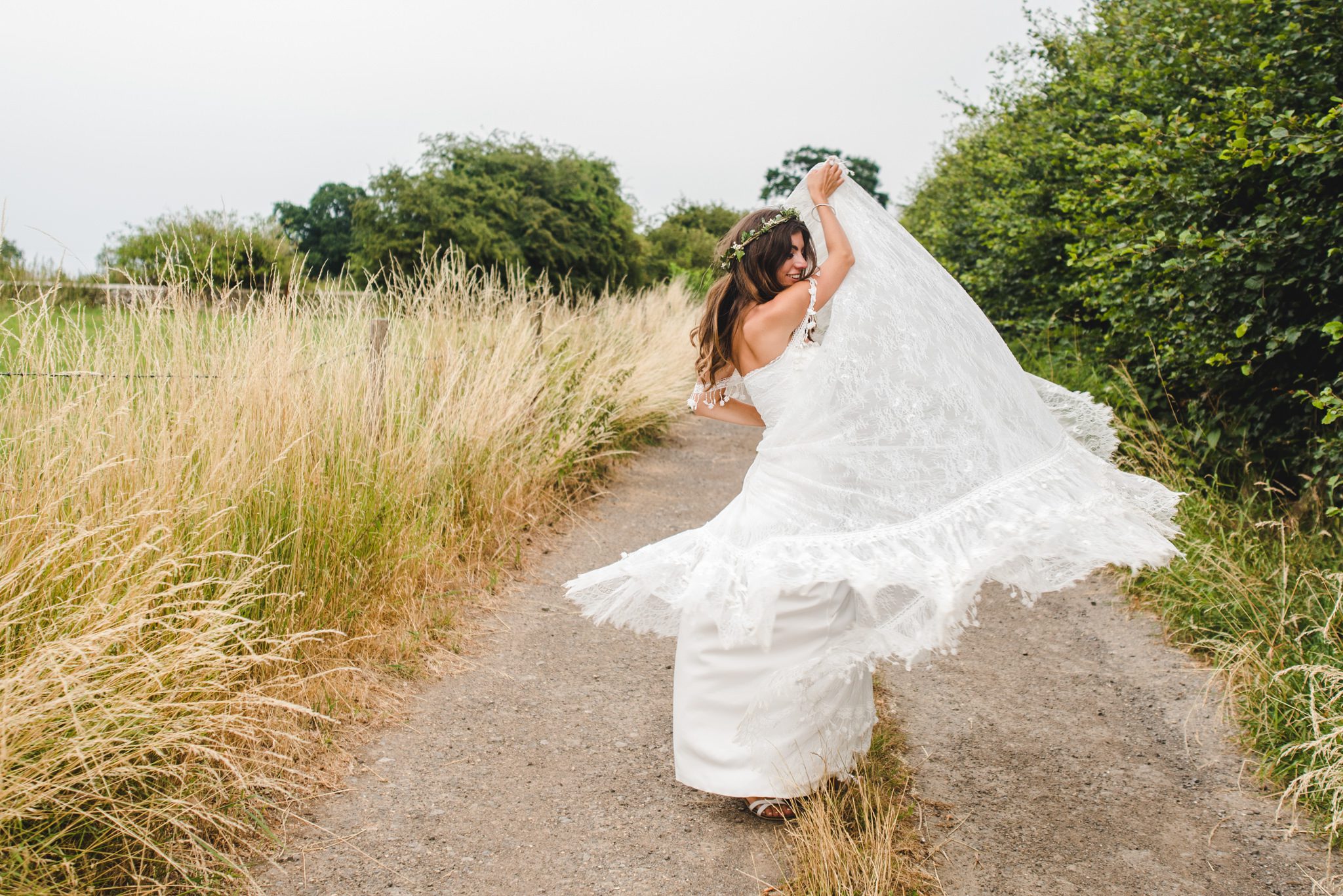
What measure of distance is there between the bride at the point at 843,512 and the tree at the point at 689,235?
20.6 meters

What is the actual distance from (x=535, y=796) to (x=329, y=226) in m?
11.9

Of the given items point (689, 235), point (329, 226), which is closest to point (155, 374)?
point (329, 226)

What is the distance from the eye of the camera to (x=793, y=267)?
296 centimetres

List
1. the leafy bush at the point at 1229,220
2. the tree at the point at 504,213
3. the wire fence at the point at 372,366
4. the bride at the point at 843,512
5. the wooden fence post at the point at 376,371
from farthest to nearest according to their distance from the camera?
the tree at the point at 504,213 < the wooden fence post at the point at 376,371 < the leafy bush at the point at 1229,220 < the wire fence at the point at 372,366 < the bride at the point at 843,512

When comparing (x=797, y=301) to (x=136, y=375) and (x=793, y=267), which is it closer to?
(x=793, y=267)

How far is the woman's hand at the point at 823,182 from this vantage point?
9.87ft

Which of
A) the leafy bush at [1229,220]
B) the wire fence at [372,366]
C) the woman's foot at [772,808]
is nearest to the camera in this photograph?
the woman's foot at [772,808]

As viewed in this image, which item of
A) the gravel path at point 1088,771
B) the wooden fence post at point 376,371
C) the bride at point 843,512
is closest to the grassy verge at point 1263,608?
the gravel path at point 1088,771

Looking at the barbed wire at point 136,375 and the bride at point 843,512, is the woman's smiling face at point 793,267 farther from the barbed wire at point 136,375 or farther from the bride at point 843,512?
the barbed wire at point 136,375

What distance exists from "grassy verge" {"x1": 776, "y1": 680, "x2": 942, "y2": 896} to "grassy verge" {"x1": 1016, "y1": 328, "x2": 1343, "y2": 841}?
43.2 inches

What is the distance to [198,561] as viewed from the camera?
333cm

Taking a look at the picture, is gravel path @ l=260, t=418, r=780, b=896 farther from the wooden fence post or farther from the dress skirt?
the wooden fence post

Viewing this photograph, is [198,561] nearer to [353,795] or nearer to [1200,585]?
[353,795]

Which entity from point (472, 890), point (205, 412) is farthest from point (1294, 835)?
point (205, 412)
